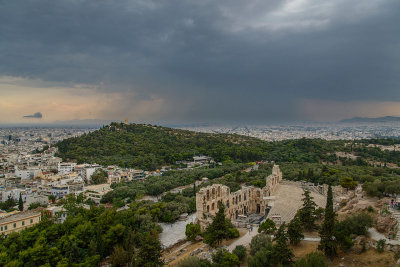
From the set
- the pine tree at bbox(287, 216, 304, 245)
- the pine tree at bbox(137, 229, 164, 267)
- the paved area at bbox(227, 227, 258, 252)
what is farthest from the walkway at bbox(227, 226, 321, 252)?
the pine tree at bbox(137, 229, 164, 267)

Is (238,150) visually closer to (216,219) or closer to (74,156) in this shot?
(74,156)

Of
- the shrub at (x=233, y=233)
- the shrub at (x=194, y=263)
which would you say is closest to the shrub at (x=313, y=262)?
the shrub at (x=194, y=263)

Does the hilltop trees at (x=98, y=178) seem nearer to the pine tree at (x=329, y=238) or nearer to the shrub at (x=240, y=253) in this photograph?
the shrub at (x=240, y=253)

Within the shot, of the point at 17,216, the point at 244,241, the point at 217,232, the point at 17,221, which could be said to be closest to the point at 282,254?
the point at 217,232

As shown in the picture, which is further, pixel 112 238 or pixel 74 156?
pixel 74 156

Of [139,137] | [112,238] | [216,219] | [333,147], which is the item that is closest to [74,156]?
[139,137]

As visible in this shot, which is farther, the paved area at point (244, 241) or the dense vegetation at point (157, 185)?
the dense vegetation at point (157, 185)

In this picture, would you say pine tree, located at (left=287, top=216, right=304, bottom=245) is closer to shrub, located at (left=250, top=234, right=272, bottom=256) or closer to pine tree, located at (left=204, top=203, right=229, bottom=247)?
shrub, located at (left=250, top=234, right=272, bottom=256)

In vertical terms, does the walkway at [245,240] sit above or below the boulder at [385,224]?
below
